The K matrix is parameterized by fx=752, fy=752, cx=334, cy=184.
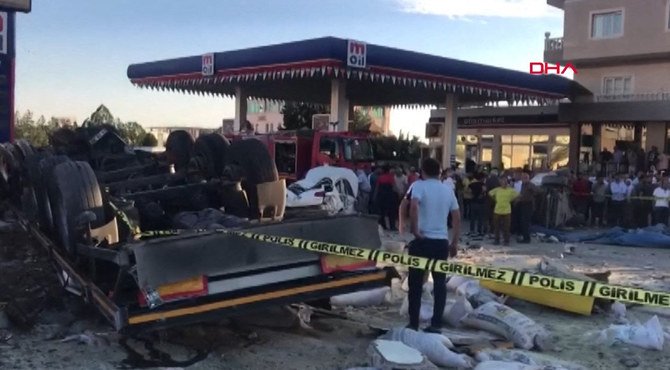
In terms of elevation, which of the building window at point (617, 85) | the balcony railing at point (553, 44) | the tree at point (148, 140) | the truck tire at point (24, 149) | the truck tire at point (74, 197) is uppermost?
the balcony railing at point (553, 44)

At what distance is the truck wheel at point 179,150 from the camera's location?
29.5 feet

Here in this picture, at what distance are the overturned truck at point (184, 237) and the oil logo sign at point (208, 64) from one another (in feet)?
48.8

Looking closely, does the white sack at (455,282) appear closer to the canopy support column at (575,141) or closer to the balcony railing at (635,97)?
the balcony railing at (635,97)

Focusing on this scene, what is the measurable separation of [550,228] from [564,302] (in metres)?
10.7

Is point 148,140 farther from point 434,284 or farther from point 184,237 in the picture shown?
point 184,237

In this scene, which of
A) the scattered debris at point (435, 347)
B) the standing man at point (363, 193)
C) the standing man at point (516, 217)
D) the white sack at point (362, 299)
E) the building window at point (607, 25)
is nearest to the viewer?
the scattered debris at point (435, 347)

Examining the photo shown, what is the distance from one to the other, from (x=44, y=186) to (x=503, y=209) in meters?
9.53

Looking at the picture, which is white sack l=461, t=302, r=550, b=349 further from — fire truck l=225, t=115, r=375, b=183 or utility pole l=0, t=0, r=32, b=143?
fire truck l=225, t=115, r=375, b=183

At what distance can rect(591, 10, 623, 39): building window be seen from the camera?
31.1m

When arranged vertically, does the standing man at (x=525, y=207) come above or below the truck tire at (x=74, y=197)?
below

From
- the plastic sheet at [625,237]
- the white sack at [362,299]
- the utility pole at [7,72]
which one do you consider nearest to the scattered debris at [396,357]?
the white sack at [362,299]

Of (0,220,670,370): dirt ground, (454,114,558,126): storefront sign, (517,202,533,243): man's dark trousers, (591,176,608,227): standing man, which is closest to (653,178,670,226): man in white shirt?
(591,176,608,227): standing man

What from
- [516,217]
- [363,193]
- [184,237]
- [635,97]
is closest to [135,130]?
[635,97]

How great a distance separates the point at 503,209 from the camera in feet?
47.7
